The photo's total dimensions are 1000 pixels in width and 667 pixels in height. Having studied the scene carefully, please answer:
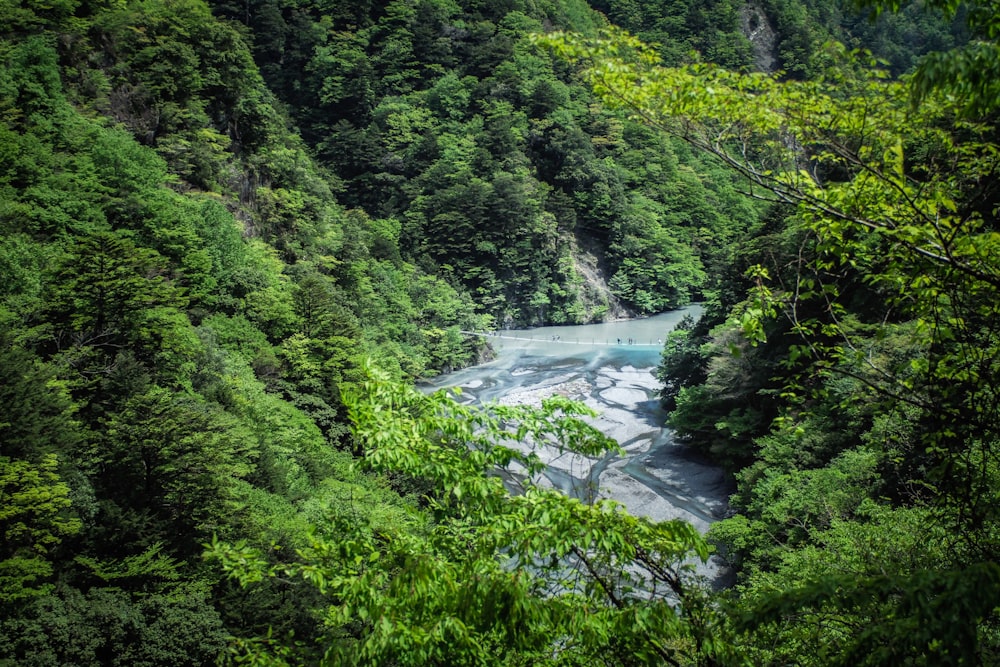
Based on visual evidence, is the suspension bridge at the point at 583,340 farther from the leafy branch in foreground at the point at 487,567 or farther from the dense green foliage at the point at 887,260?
the leafy branch in foreground at the point at 487,567

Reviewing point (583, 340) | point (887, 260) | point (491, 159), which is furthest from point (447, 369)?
point (887, 260)

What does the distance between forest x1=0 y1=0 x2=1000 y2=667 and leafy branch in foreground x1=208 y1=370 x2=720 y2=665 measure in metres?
0.03

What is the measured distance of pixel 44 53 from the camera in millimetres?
17234

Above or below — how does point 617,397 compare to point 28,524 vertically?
below

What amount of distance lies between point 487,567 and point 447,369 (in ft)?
84.6

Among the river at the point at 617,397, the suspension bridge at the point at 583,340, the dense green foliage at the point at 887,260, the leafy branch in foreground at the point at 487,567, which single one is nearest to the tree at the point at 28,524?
the leafy branch in foreground at the point at 487,567

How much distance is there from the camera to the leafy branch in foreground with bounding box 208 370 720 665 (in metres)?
2.89

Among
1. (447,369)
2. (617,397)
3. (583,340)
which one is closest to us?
(617,397)

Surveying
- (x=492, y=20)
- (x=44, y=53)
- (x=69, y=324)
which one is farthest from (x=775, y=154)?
(x=492, y=20)

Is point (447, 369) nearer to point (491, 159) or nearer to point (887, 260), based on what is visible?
point (491, 159)

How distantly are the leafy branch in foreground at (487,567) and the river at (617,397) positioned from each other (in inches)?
19.8

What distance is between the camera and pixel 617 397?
2405 cm

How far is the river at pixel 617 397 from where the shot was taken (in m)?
15.4

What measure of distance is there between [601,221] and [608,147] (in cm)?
922
